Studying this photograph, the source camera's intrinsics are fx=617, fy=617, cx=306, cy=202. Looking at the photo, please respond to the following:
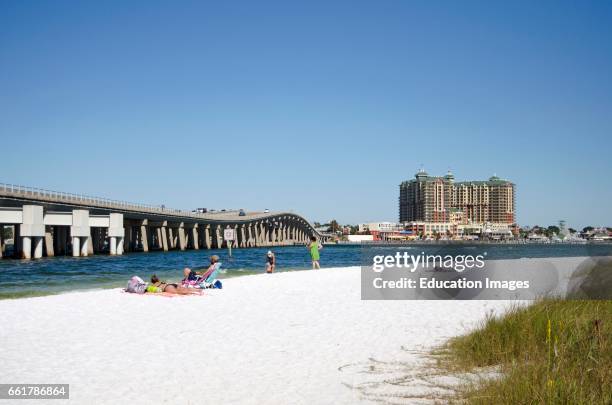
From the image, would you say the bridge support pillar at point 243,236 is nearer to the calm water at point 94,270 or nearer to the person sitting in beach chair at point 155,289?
the calm water at point 94,270

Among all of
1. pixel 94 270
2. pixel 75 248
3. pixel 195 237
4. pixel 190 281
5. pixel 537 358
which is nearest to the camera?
pixel 537 358

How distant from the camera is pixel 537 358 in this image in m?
6.98

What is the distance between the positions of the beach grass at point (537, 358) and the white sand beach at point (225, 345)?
76cm

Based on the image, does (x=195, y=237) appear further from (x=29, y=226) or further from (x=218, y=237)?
(x=29, y=226)

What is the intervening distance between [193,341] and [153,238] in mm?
94225

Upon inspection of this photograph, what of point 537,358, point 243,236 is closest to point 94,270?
point 537,358

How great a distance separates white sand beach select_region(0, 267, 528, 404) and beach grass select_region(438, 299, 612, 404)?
29.8 inches

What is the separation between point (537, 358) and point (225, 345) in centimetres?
503

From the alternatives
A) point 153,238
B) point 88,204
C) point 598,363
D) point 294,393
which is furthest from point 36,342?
point 153,238

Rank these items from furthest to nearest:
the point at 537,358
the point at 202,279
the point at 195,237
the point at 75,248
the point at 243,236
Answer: the point at 243,236 → the point at 195,237 → the point at 75,248 → the point at 202,279 → the point at 537,358

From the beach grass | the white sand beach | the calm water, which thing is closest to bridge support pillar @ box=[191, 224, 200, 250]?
the calm water

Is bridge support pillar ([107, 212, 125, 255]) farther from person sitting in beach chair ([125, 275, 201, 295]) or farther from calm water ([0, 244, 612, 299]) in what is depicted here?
person sitting in beach chair ([125, 275, 201, 295])

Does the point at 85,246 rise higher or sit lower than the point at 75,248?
higher

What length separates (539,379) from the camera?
19.1 ft
